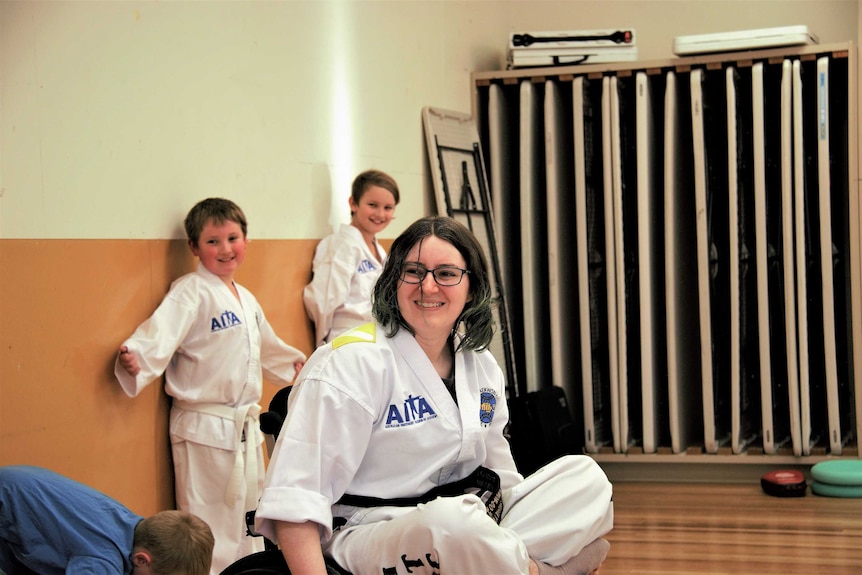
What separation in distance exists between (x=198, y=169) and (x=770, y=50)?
3022 mm

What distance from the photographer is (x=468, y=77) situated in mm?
5418

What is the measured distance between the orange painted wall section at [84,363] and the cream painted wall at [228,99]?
0.27 feet

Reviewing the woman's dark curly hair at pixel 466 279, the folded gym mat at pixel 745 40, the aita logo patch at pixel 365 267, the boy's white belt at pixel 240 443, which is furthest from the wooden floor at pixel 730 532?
the folded gym mat at pixel 745 40

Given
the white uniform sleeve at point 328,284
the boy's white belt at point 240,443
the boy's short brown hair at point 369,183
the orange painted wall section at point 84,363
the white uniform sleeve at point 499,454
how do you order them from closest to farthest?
the white uniform sleeve at point 499,454
the orange painted wall section at point 84,363
the boy's white belt at point 240,443
the white uniform sleeve at point 328,284
the boy's short brown hair at point 369,183

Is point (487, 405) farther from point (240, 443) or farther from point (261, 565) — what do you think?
point (240, 443)

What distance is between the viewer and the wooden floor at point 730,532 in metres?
3.56

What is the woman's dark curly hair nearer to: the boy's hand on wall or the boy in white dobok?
the boy's hand on wall

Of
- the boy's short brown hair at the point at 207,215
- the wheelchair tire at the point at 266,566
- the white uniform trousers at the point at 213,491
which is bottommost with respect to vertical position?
the white uniform trousers at the point at 213,491

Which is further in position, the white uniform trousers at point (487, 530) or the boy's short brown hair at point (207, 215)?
the boy's short brown hair at point (207, 215)

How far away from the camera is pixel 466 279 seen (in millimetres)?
2043

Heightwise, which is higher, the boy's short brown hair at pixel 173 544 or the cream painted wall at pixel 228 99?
the cream painted wall at pixel 228 99

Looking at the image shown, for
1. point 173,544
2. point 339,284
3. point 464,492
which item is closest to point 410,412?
point 464,492

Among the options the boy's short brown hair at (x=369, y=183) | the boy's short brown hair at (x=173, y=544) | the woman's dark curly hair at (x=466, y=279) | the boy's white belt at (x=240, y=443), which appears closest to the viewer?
the woman's dark curly hair at (x=466, y=279)

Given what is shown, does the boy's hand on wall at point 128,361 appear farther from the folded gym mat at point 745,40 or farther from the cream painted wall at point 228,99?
the folded gym mat at point 745,40
